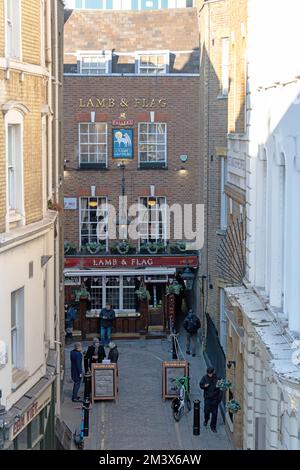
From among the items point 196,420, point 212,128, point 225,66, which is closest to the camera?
point 196,420

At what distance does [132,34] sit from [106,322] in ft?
40.3

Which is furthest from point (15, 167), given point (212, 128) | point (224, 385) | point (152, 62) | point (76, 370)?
point (152, 62)

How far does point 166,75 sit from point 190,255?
6.90 meters

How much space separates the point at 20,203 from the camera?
1906 cm

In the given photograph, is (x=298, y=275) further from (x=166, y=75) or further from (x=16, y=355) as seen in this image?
(x=166, y=75)

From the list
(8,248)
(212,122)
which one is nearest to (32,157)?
(8,248)

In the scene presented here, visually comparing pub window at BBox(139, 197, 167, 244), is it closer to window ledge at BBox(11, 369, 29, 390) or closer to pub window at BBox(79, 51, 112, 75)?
pub window at BBox(79, 51, 112, 75)

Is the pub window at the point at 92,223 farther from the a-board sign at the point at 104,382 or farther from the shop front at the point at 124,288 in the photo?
the a-board sign at the point at 104,382

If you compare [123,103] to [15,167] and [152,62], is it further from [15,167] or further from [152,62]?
[15,167]

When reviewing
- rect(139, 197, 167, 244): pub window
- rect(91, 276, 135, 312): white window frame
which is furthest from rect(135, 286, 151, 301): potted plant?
rect(139, 197, 167, 244): pub window

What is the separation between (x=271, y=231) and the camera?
19109mm

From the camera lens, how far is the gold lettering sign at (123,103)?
3862 cm

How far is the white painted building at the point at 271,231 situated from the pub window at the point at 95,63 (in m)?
17.1

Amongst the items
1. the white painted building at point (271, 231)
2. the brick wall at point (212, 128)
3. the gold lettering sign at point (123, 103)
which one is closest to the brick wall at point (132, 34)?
the gold lettering sign at point (123, 103)
